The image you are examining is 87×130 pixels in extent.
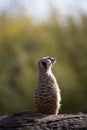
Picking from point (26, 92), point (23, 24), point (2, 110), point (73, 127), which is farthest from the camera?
point (23, 24)

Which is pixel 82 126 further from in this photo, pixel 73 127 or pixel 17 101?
pixel 17 101

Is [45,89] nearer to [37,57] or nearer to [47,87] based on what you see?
[47,87]

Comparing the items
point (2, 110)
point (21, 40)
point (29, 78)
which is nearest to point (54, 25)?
point (21, 40)

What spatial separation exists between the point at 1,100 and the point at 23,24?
5779mm

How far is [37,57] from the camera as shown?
81.8 feet

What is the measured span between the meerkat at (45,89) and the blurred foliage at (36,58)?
12366 mm

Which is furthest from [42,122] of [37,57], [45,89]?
[37,57]

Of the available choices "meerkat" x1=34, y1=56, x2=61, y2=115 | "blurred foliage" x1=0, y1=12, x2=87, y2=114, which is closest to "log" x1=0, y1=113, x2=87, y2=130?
"meerkat" x1=34, y1=56, x2=61, y2=115

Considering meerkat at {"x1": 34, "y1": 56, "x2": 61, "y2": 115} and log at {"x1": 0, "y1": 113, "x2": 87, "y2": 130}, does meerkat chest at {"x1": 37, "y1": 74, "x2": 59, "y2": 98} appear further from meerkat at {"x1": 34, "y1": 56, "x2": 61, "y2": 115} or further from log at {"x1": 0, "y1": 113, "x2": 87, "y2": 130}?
log at {"x1": 0, "y1": 113, "x2": 87, "y2": 130}

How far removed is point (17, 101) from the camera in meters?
23.6

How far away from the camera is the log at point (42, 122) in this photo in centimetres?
899

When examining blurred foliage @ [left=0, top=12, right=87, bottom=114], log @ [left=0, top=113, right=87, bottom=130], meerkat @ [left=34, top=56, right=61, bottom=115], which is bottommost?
log @ [left=0, top=113, right=87, bottom=130]

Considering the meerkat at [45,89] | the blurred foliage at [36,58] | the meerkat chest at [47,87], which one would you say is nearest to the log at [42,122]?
the meerkat at [45,89]

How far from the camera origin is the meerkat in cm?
906
